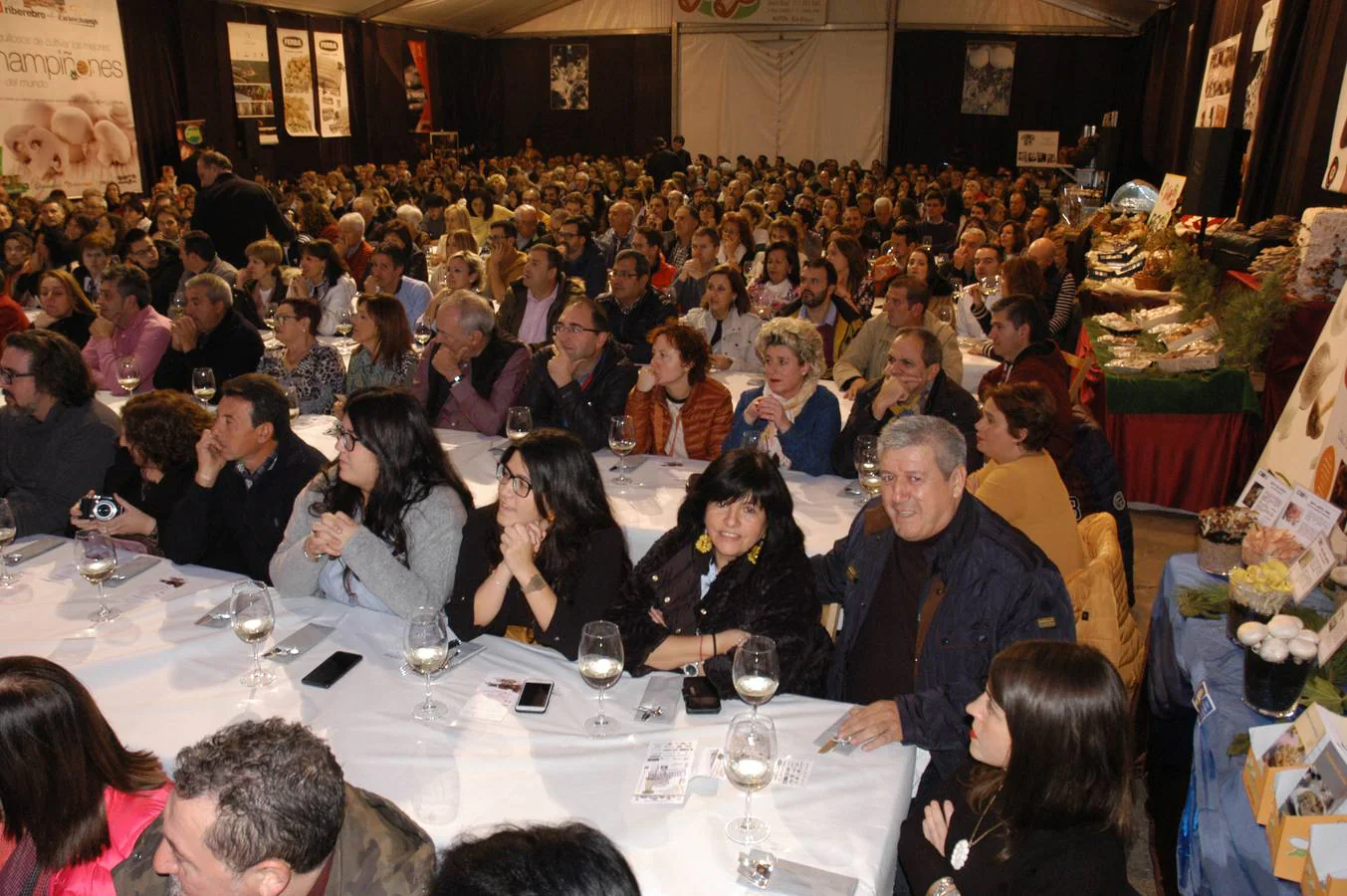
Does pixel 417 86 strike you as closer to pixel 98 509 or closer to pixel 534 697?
pixel 98 509

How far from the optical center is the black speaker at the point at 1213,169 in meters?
7.11

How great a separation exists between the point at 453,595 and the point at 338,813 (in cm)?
121

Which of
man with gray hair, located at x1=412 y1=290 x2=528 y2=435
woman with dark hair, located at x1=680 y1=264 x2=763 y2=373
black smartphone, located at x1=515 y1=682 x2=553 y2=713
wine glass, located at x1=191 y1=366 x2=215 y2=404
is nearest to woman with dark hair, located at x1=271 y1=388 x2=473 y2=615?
black smartphone, located at x1=515 y1=682 x2=553 y2=713

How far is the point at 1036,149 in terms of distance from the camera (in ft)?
64.0

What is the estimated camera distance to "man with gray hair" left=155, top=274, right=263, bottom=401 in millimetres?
5594

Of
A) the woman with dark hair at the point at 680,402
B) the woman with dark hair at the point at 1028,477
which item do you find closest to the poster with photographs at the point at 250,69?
the woman with dark hair at the point at 680,402

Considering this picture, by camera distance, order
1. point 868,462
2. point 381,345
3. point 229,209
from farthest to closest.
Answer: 1. point 229,209
2. point 381,345
3. point 868,462

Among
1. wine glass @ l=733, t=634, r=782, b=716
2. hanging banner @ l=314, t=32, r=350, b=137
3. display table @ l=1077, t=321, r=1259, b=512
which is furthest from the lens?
hanging banner @ l=314, t=32, r=350, b=137

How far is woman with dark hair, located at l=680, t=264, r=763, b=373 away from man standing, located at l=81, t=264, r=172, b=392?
323 cm

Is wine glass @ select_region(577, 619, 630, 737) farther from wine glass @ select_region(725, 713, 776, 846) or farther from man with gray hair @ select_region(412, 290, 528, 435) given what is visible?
man with gray hair @ select_region(412, 290, 528, 435)

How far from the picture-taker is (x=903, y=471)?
2.55 m

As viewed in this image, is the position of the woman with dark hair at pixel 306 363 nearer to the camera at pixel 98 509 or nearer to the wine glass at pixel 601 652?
the camera at pixel 98 509

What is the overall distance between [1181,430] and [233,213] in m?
7.70

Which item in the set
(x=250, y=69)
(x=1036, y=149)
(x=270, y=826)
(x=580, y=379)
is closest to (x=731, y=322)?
(x=580, y=379)
